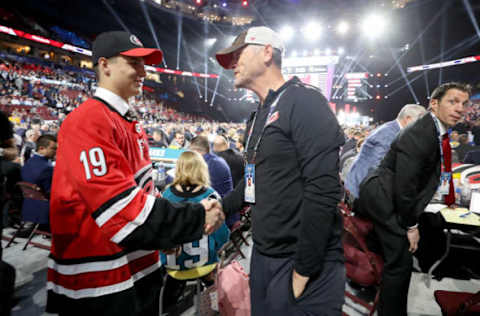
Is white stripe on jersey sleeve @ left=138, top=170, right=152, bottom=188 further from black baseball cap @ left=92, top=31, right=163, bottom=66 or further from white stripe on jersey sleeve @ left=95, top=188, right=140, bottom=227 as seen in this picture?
black baseball cap @ left=92, top=31, right=163, bottom=66

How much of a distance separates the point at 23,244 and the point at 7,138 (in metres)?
4.58

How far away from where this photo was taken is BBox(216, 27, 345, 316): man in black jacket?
1118 millimetres

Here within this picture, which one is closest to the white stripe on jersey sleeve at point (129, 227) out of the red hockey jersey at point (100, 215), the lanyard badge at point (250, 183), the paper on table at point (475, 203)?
the red hockey jersey at point (100, 215)

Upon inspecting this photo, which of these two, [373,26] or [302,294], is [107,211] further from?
[373,26]

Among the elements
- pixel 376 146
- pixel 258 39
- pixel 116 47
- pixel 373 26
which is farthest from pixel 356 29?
pixel 116 47

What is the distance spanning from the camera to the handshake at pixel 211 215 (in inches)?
54.0

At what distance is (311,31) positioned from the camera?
22.2 m

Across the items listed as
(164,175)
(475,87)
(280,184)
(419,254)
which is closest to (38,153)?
(164,175)

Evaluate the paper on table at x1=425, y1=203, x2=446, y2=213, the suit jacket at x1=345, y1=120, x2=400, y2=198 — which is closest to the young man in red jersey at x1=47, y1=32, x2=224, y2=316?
the suit jacket at x1=345, y1=120, x2=400, y2=198

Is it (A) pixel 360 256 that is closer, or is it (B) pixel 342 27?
(A) pixel 360 256

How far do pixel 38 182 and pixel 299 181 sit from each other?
172 inches

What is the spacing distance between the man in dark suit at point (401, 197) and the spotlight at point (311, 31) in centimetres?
2305

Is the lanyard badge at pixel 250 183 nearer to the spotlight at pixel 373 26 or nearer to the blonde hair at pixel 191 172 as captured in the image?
the blonde hair at pixel 191 172

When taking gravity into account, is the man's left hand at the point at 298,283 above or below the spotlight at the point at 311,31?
below
